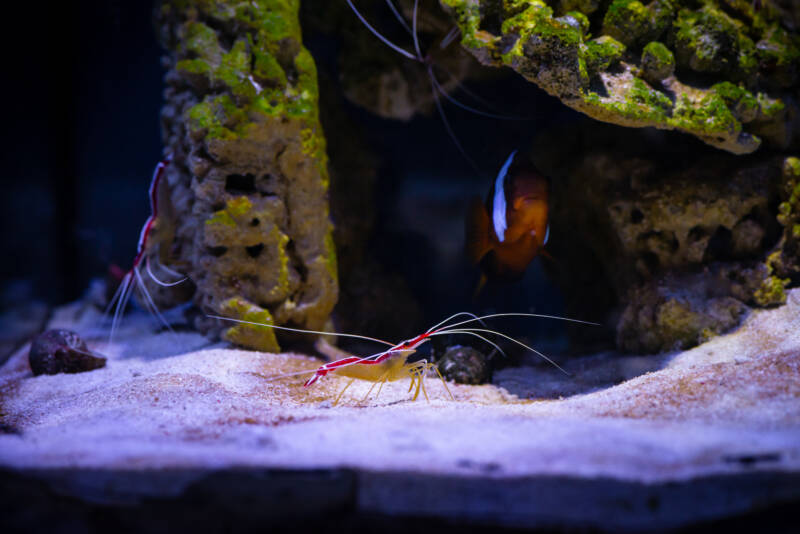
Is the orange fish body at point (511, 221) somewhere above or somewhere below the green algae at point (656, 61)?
below

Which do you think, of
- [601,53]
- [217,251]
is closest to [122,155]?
[217,251]

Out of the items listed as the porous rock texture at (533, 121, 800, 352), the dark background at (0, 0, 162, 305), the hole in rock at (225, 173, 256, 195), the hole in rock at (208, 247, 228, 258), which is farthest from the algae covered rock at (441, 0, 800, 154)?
the dark background at (0, 0, 162, 305)

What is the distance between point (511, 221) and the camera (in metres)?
3.19

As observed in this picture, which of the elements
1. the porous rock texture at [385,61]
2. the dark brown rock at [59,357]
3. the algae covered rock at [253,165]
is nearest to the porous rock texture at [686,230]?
the porous rock texture at [385,61]

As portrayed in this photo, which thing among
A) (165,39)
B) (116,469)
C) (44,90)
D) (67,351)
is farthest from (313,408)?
(44,90)

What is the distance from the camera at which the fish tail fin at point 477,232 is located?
11.4 ft

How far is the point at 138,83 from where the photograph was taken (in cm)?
559

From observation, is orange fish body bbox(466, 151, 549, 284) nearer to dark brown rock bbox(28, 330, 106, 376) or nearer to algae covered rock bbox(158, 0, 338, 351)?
algae covered rock bbox(158, 0, 338, 351)

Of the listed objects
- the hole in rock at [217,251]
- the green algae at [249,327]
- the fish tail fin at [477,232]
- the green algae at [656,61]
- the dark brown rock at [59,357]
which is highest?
the green algae at [656,61]

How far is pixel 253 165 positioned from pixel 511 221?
1.85 m

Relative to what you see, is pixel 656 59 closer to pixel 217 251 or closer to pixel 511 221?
pixel 511 221

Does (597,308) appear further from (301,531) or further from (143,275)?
(143,275)

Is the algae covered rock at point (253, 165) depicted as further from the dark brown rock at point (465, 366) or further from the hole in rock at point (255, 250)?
the dark brown rock at point (465, 366)

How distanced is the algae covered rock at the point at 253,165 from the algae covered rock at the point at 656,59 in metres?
1.26
